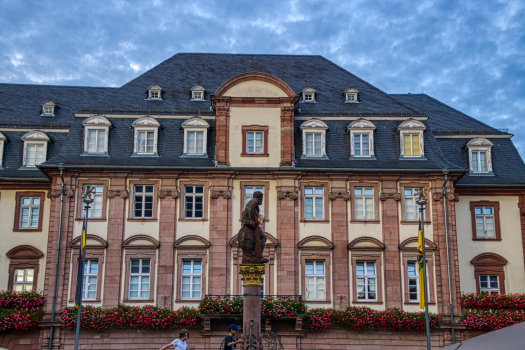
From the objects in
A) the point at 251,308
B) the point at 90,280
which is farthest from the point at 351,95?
the point at 251,308

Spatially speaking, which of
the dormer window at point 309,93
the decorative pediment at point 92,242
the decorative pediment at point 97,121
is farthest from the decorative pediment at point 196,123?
the decorative pediment at point 92,242

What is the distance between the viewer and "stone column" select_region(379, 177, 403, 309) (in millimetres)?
30500

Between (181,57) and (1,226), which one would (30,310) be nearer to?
(1,226)

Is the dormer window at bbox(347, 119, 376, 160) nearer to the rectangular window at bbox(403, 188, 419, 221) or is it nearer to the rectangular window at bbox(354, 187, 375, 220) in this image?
the rectangular window at bbox(354, 187, 375, 220)

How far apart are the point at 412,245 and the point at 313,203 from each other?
5.23m

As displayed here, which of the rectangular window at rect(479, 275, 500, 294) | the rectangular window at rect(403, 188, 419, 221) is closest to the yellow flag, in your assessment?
the rectangular window at rect(403, 188, 419, 221)

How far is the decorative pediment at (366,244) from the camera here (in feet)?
102

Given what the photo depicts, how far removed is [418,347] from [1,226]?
70.3 ft

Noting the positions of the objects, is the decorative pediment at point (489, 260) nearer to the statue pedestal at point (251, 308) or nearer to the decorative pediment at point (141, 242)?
the decorative pediment at point (141, 242)

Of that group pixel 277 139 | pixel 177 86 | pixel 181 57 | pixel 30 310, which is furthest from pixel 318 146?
pixel 30 310

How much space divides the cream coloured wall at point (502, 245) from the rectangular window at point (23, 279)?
2165cm

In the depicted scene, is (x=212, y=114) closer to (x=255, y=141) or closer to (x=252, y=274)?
(x=255, y=141)

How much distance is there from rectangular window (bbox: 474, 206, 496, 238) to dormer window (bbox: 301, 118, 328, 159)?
28.9 feet

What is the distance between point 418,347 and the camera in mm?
29688
